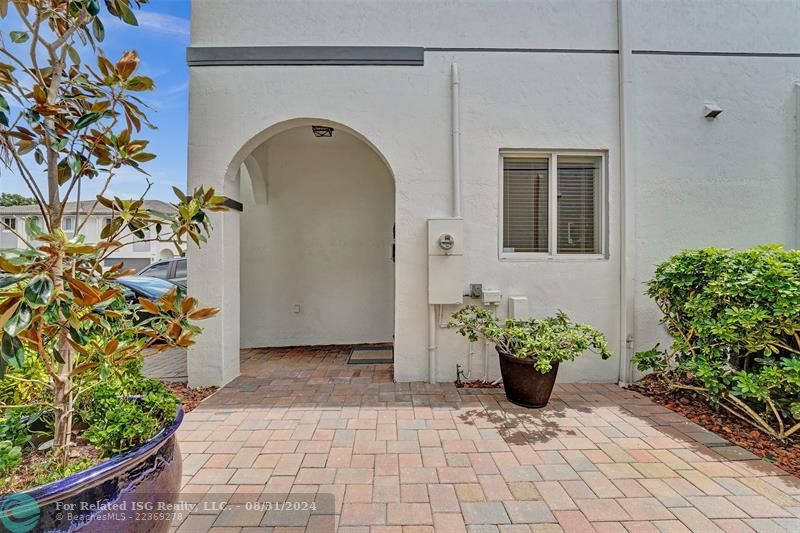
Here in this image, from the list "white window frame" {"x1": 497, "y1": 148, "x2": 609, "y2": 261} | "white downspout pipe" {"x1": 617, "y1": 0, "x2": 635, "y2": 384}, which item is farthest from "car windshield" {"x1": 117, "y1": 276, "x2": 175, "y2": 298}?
"white downspout pipe" {"x1": 617, "y1": 0, "x2": 635, "y2": 384}

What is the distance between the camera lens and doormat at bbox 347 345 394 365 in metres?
5.38

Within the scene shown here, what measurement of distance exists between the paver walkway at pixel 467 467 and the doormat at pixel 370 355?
4.10 ft

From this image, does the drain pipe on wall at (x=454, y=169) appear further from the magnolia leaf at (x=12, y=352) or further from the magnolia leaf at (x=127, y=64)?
the magnolia leaf at (x=12, y=352)

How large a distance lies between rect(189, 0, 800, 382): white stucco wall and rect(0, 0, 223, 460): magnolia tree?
7.66ft

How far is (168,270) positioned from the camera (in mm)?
8859

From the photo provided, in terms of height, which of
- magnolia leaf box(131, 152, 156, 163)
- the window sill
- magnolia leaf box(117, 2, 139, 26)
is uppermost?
magnolia leaf box(117, 2, 139, 26)

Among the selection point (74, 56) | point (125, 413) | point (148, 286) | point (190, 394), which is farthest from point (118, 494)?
point (148, 286)

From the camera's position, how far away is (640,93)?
455 centimetres

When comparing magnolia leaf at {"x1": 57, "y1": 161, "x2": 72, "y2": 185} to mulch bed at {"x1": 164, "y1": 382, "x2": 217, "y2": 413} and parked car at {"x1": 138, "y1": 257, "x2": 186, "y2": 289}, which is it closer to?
mulch bed at {"x1": 164, "y1": 382, "x2": 217, "y2": 413}

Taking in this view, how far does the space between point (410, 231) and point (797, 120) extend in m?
5.47

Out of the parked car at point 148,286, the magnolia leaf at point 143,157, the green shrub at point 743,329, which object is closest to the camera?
the magnolia leaf at point 143,157

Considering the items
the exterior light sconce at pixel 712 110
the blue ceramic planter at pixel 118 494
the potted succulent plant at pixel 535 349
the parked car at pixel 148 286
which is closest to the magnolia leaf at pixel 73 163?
the blue ceramic planter at pixel 118 494

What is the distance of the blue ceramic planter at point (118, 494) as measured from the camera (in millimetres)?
1473

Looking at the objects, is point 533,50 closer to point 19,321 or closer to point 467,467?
point 467,467
